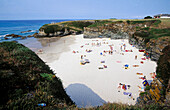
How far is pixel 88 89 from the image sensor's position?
1094cm

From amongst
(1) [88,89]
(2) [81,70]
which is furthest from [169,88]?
(2) [81,70]

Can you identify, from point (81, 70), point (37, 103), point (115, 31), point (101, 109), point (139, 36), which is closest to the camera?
point (101, 109)

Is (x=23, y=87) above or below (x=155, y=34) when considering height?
below

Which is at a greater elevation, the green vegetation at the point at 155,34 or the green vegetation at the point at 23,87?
the green vegetation at the point at 155,34

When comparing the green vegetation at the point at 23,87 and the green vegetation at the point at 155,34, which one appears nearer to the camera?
the green vegetation at the point at 23,87

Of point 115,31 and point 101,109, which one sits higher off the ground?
point 115,31

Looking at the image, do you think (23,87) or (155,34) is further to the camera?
(155,34)

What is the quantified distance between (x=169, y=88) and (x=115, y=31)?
4040 cm

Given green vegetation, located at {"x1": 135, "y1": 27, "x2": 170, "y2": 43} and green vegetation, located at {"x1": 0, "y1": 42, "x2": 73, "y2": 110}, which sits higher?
green vegetation, located at {"x1": 135, "y1": 27, "x2": 170, "y2": 43}

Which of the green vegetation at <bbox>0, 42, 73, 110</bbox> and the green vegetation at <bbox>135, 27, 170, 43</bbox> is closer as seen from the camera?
the green vegetation at <bbox>0, 42, 73, 110</bbox>

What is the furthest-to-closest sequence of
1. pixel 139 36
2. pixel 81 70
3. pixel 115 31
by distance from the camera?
1. pixel 115 31
2. pixel 139 36
3. pixel 81 70

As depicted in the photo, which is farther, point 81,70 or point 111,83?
point 81,70

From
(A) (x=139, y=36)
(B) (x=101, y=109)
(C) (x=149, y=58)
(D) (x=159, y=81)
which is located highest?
(A) (x=139, y=36)

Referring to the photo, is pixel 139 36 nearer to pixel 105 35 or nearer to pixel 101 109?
pixel 105 35
